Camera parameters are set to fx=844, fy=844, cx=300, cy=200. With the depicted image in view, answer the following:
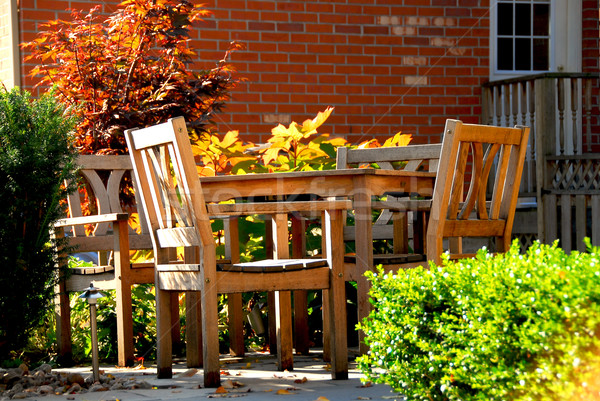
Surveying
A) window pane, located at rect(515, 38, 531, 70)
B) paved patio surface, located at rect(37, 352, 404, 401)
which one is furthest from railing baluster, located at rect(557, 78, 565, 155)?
paved patio surface, located at rect(37, 352, 404, 401)

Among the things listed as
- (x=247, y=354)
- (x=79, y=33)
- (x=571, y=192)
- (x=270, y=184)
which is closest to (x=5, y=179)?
(x=270, y=184)

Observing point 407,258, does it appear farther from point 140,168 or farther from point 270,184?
point 140,168

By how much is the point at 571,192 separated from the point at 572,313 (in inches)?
220

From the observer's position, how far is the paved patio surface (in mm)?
3307

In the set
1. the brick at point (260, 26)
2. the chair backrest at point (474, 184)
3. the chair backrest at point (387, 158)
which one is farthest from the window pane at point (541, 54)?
the chair backrest at point (474, 184)

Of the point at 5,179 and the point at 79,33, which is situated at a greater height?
the point at 79,33

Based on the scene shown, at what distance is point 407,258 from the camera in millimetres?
4051

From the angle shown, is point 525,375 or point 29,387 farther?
point 29,387

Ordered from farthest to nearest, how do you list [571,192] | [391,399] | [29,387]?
[571,192], [29,387], [391,399]

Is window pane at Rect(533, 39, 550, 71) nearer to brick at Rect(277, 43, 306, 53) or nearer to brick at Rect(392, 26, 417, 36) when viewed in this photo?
brick at Rect(392, 26, 417, 36)

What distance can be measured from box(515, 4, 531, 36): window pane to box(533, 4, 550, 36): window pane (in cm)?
7

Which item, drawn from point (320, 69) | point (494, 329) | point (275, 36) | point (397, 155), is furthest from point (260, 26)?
point (494, 329)

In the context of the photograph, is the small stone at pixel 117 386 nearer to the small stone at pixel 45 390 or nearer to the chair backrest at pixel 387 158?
the small stone at pixel 45 390

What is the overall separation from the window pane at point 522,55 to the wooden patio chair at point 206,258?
213 inches
